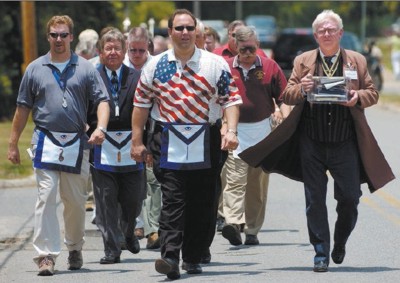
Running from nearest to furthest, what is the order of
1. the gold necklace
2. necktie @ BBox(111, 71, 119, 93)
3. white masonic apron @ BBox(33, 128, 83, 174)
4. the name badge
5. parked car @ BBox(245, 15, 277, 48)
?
1. the name badge
2. the gold necklace
3. white masonic apron @ BBox(33, 128, 83, 174)
4. necktie @ BBox(111, 71, 119, 93)
5. parked car @ BBox(245, 15, 277, 48)

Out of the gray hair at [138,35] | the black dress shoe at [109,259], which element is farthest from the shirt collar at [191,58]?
the gray hair at [138,35]

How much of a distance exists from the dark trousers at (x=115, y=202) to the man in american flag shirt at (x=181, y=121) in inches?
46.3

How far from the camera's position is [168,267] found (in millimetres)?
9266

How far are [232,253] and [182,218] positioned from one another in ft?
5.17

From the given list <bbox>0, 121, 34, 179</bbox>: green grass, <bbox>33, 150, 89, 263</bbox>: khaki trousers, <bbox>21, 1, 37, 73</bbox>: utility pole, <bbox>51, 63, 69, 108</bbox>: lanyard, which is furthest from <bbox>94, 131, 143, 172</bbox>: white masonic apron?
<bbox>21, 1, 37, 73</bbox>: utility pole

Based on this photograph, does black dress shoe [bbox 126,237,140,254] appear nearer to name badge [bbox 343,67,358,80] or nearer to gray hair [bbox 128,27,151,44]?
gray hair [bbox 128,27,151,44]

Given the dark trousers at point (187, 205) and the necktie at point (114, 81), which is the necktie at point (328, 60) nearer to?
the dark trousers at point (187, 205)

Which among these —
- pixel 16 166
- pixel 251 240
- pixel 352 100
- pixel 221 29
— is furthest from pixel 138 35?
pixel 221 29

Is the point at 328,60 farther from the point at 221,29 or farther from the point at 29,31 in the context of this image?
the point at 221,29

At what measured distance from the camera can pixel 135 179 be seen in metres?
10.8

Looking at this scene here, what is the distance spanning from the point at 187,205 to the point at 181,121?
653 millimetres

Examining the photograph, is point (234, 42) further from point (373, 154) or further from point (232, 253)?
point (373, 154)

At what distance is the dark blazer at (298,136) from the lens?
941 cm

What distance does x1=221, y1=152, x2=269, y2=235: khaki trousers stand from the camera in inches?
467
